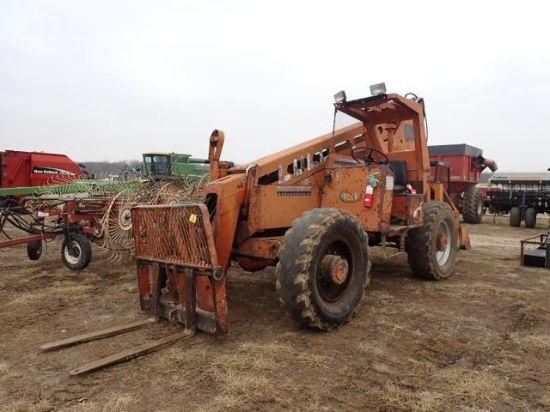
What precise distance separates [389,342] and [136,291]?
3.36 metres

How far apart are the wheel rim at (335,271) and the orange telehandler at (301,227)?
0.04 feet

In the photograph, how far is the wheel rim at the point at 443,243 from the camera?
6.41m

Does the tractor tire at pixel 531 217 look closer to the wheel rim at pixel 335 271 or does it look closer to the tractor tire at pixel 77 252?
the wheel rim at pixel 335 271

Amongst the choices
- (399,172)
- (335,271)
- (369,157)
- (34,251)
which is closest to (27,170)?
(34,251)

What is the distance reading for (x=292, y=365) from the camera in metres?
3.35

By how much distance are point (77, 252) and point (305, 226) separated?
16.2 ft

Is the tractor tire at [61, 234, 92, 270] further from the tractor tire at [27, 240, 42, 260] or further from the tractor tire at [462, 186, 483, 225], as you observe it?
the tractor tire at [462, 186, 483, 225]

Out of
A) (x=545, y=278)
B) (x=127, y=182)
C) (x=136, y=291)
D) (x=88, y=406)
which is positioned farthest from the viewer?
(x=127, y=182)

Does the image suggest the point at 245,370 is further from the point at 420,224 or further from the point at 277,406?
the point at 420,224

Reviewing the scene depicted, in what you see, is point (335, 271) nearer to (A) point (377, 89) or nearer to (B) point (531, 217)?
(A) point (377, 89)

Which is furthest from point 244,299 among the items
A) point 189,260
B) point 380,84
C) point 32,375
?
point 380,84

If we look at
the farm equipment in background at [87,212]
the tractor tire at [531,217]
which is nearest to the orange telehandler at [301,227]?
the farm equipment in background at [87,212]

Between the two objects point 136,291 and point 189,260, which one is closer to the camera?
point 189,260

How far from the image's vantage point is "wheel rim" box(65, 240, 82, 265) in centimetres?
723
